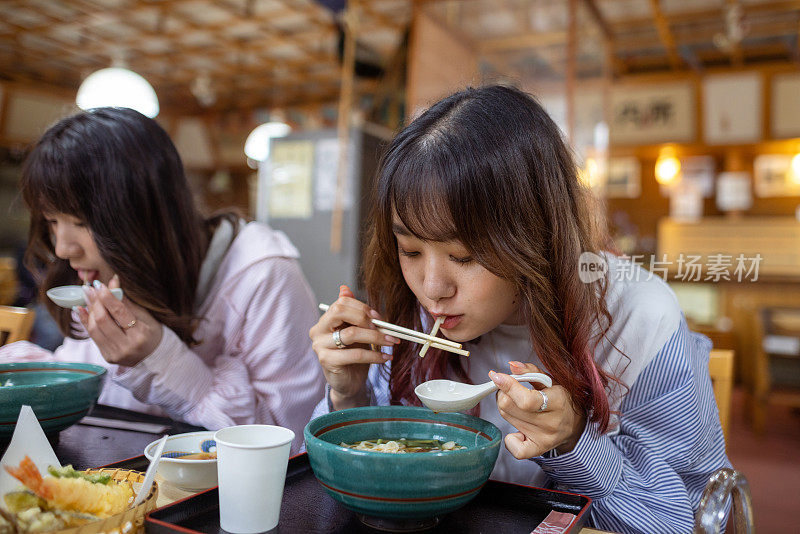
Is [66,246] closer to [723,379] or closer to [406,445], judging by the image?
[406,445]

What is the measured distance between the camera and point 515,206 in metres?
1.07

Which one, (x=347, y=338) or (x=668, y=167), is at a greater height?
(x=668, y=167)

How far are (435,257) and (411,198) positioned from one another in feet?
0.37

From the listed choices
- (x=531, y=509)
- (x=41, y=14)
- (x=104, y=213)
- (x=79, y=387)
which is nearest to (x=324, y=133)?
(x=104, y=213)

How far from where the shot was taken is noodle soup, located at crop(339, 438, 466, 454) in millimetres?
985

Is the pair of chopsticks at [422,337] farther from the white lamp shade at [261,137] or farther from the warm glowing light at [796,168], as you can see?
the warm glowing light at [796,168]

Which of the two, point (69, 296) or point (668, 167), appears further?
point (668, 167)

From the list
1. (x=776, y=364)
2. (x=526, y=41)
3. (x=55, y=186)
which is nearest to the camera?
(x=55, y=186)

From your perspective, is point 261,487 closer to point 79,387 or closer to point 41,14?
point 79,387

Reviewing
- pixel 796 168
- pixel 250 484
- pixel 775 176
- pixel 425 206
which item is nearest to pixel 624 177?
pixel 775 176

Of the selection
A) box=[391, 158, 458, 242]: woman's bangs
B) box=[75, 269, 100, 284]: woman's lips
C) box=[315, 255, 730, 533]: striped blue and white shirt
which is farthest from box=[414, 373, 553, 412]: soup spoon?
box=[75, 269, 100, 284]: woman's lips

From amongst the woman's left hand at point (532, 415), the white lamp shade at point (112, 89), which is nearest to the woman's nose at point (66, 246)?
the woman's left hand at point (532, 415)

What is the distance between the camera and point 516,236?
1.08m

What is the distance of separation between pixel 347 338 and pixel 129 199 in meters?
0.82
